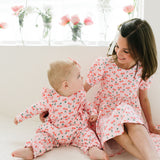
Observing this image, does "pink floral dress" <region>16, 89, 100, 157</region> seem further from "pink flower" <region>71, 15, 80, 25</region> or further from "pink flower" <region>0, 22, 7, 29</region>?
"pink flower" <region>0, 22, 7, 29</region>

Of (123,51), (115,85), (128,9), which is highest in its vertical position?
(128,9)

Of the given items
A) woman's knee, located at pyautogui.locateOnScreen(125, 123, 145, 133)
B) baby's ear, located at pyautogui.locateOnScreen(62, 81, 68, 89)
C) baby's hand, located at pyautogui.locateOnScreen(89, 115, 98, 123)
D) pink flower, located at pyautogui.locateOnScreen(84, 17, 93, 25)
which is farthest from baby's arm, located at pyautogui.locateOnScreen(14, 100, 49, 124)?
pink flower, located at pyautogui.locateOnScreen(84, 17, 93, 25)

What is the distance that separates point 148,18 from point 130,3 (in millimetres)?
286

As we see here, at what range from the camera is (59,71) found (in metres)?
1.17

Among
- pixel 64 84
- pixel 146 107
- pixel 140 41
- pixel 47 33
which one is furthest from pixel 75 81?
pixel 47 33

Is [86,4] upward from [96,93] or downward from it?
upward

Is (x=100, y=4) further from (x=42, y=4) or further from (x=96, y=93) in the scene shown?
(x=96, y=93)

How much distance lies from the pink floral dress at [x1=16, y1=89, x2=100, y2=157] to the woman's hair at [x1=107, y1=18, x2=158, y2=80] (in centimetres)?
39

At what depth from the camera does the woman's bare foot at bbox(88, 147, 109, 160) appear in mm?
1078

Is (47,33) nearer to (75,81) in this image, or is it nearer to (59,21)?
(59,21)

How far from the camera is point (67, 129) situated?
1235 mm

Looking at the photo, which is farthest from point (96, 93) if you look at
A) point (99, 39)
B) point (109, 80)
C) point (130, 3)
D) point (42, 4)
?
point (42, 4)

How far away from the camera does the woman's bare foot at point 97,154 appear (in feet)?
3.54

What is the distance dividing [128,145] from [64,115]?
1.27 ft
